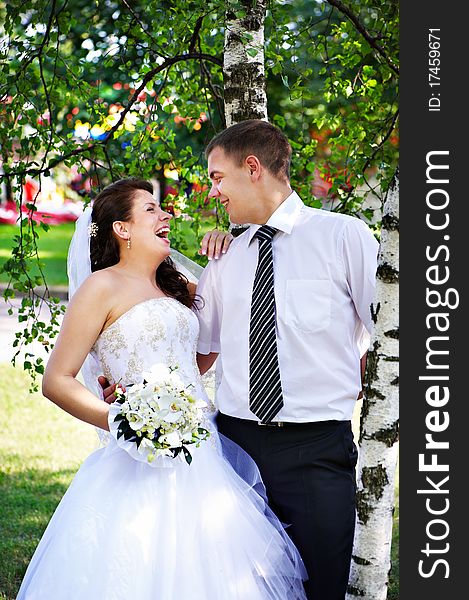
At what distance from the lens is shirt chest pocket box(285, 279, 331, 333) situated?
3148 mm

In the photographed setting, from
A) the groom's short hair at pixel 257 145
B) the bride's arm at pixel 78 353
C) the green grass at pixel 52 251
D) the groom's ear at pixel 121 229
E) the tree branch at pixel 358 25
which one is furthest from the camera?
the green grass at pixel 52 251

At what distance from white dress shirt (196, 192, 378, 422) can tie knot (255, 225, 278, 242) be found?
18 millimetres

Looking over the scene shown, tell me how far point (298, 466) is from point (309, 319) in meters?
0.50

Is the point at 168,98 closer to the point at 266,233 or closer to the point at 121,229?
Answer: the point at 121,229

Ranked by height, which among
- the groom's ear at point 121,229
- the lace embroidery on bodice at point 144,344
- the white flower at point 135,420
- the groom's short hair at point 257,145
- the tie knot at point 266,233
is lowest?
the white flower at point 135,420

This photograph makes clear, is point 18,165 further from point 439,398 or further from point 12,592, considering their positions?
point 439,398

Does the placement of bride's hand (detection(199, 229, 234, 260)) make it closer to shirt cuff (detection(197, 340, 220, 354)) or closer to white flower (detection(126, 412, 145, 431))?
shirt cuff (detection(197, 340, 220, 354))

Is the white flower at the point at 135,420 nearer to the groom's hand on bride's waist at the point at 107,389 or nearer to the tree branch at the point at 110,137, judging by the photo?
the groom's hand on bride's waist at the point at 107,389

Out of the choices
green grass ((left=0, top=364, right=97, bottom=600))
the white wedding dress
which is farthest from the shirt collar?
green grass ((left=0, top=364, right=97, bottom=600))

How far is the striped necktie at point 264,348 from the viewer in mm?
3125

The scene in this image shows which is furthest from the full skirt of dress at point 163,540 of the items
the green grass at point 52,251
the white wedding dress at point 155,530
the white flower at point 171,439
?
the green grass at point 52,251

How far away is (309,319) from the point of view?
124 inches

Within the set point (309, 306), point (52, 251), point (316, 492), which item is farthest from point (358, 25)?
point (52, 251)

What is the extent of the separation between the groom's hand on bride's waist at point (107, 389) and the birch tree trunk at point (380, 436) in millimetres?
867
